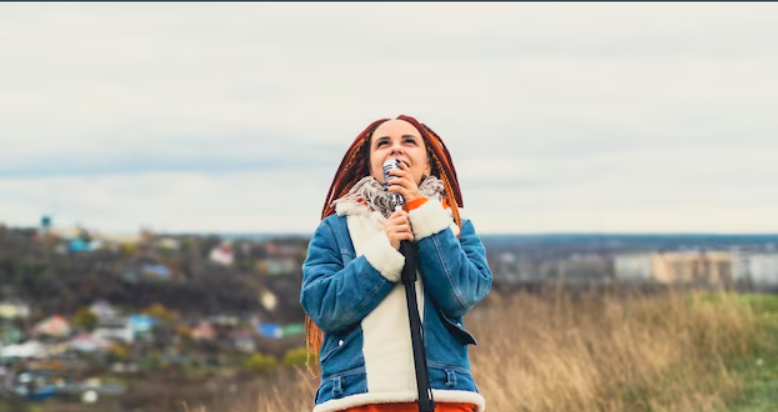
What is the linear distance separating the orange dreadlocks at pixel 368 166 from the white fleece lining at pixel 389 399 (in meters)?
0.62

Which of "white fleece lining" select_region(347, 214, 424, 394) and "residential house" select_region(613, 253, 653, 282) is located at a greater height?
"white fleece lining" select_region(347, 214, 424, 394)

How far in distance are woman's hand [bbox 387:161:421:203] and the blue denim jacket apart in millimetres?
73

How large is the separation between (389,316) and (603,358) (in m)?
6.25

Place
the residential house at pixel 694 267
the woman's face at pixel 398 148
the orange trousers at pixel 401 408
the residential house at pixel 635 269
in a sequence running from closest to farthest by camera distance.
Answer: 1. the orange trousers at pixel 401 408
2. the woman's face at pixel 398 148
3. the residential house at pixel 694 267
4. the residential house at pixel 635 269

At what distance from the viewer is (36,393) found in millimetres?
28016

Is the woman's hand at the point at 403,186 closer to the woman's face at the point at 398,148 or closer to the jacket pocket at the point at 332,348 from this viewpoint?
the woman's face at the point at 398,148

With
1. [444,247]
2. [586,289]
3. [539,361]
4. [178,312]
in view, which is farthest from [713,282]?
[178,312]

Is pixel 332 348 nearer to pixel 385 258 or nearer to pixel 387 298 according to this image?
pixel 387 298

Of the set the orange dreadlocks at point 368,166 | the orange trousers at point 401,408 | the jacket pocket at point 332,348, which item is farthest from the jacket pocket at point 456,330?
the orange dreadlocks at point 368,166

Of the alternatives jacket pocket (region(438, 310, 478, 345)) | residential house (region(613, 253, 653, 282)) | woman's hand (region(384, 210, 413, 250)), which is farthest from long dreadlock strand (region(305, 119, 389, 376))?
residential house (region(613, 253, 653, 282))

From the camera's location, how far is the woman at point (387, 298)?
382 centimetres

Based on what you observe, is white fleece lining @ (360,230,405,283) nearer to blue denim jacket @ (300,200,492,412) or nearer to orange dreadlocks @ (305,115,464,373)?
blue denim jacket @ (300,200,492,412)

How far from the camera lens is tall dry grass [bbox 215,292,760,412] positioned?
811 centimetres

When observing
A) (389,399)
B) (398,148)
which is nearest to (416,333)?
(389,399)
